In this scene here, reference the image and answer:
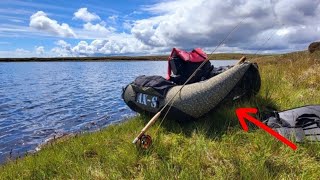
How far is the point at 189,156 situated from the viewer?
14.8ft

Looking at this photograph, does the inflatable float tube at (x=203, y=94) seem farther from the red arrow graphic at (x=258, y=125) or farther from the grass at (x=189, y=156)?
the red arrow graphic at (x=258, y=125)

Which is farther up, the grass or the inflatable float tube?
the inflatable float tube

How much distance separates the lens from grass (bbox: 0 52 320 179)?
153 inches

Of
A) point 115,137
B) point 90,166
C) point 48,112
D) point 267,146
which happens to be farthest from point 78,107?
point 267,146

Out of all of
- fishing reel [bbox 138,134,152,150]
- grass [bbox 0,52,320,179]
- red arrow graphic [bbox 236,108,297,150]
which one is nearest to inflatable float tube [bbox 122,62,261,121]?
grass [bbox 0,52,320,179]

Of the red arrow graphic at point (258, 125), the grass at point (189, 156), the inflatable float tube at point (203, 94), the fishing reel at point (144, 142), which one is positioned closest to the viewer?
the grass at point (189, 156)

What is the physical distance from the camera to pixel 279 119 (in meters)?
5.15

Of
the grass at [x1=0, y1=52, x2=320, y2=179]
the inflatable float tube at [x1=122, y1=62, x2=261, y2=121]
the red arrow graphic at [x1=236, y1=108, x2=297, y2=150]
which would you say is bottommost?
the grass at [x1=0, y1=52, x2=320, y2=179]

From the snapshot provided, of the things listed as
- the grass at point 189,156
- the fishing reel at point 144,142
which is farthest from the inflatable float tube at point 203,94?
the fishing reel at point 144,142

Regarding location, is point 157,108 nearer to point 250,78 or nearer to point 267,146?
point 250,78

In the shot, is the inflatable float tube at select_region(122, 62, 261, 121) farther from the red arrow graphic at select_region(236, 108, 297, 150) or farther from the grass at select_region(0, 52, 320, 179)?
the red arrow graphic at select_region(236, 108, 297, 150)

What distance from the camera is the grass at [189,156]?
388 centimetres

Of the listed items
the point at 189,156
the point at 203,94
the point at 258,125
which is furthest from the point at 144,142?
the point at 258,125

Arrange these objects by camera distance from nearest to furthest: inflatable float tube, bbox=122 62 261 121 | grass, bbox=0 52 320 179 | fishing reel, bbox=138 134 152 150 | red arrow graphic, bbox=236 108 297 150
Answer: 1. grass, bbox=0 52 320 179
2. red arrow graphic, bbox=236 108 297 150
3. fishing reel, bbox=138 134 152 150
4. inflatable float tube, bbox=122 62 261 121
